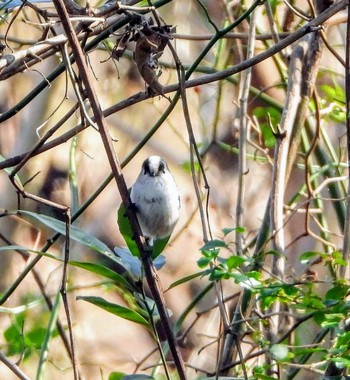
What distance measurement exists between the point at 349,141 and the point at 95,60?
2149mm

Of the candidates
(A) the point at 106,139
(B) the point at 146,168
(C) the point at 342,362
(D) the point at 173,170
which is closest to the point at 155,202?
(B) the point at 146,168

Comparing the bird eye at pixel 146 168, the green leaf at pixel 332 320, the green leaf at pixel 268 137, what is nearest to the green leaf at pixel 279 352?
the green leaf at pixel 332 320

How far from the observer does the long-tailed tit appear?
2.22m

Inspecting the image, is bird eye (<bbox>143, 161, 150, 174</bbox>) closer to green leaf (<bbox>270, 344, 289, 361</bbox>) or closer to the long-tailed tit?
the long-tailed tit

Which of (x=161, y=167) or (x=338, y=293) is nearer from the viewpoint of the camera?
(x=338, y=293)

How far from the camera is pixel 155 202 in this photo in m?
2.24

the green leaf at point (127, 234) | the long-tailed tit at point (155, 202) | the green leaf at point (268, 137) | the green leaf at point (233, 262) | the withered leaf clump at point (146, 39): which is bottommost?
the green leaf at point (233, 262)

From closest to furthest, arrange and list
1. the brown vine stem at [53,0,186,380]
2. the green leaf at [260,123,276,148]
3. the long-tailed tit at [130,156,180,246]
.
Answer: the brown vine stem at [53,0,186,380], the long-tailed tit at [130,156,180,246], the green leaf at [260,123,276,148]

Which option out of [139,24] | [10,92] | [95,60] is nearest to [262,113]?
[95,60]

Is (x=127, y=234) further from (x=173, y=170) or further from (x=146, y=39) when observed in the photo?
(x=173, y=170)

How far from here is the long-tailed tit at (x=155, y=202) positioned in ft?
7.28

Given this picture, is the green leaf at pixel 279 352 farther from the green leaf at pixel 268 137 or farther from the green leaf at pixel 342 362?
the green leaf at pixel 268 137

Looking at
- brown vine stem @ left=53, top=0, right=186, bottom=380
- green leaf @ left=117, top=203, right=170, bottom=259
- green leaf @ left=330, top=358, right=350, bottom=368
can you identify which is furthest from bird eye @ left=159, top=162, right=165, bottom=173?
brown vine stem @ left=53, top=0, right=186, bottom=380

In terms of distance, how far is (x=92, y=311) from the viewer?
4.36 meters
